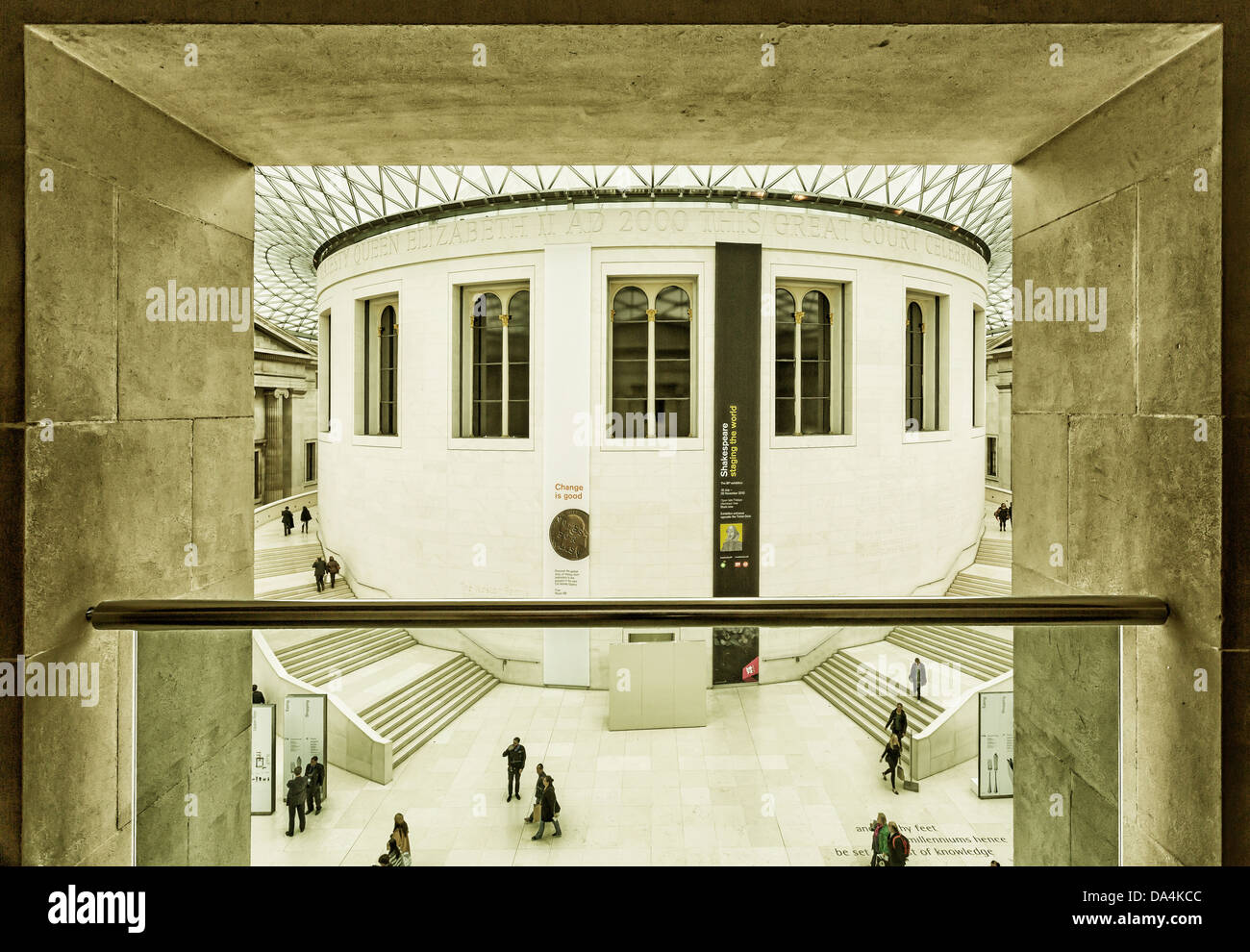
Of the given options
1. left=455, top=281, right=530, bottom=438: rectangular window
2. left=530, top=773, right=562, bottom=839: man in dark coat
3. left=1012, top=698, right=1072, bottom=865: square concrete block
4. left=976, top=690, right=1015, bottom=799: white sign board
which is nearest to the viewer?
left=1012, top=698, right=1072, bottom=865: square concrete block

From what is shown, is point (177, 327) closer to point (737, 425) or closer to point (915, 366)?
point (737, 425)

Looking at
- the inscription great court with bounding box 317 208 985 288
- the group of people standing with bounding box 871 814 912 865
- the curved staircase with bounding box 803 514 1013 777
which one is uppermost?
the inscription great court with bounding box 317 208 985 288

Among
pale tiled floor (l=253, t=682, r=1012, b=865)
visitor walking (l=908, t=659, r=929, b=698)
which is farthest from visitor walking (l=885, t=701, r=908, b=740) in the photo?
visitor walking (l=908, t=659, r=929, b=698)

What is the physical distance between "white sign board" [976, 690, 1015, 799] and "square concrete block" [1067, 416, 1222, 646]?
2.77 ft

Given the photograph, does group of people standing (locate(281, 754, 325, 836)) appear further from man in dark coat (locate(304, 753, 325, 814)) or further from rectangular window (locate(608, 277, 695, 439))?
rectangular window (locate(608, 277, 695, 439))

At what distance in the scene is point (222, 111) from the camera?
216cm

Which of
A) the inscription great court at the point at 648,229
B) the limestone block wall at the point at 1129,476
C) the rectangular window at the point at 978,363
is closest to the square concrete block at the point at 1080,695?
the limestone block wall at the point at 1129,476

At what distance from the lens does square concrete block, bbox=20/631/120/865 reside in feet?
5.54

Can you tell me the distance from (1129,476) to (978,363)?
83.3 ft

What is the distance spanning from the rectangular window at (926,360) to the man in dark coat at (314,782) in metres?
19.2

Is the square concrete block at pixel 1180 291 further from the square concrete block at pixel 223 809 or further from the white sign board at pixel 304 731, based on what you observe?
the white sign board at pixel 304 731

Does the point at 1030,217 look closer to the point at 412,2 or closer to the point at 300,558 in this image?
the point at 412,2

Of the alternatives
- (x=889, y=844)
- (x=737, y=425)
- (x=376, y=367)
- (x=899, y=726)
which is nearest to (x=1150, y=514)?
(x=889, y=844)

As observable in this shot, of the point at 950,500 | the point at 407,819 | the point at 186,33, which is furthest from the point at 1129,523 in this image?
the point at 950,500
